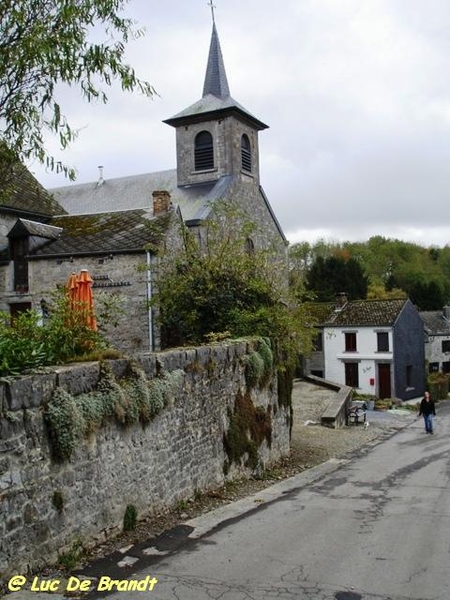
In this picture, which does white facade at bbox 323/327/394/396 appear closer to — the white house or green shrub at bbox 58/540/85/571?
the white house

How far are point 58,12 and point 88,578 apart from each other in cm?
850

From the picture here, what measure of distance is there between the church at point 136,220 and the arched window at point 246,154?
0.18ft

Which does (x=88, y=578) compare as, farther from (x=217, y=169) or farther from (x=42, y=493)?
(x=217, y=169)

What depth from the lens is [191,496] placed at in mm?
9531

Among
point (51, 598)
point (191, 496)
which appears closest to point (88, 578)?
point (51, 598)

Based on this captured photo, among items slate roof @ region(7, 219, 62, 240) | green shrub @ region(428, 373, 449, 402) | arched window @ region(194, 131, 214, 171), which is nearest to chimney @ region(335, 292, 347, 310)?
green shrub @ region(428, 373, 449, 402)

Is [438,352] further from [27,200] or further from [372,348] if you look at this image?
[27,200]

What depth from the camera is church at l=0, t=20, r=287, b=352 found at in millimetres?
19844

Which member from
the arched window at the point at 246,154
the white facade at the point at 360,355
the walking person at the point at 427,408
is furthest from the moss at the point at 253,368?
the white facade at the point at 360,355

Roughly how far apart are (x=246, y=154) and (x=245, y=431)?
2339 centimetres

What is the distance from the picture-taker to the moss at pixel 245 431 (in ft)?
37.2

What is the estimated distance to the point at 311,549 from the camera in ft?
24.3

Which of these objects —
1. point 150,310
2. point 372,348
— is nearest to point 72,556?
point 150,310

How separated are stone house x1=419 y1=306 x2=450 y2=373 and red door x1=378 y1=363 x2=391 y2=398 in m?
11.6
